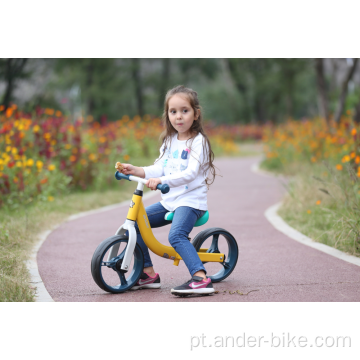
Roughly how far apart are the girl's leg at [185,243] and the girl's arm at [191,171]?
0.85ft

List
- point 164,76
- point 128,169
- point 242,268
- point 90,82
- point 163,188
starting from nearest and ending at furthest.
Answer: point 163,188 < point 128,169 < point 242,268 < point 90,82 < point 164,76

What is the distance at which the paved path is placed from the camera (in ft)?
13.2

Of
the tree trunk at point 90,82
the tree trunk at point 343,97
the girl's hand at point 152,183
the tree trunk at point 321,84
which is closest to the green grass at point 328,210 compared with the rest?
the girl's hand at point 152,183

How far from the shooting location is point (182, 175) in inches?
154

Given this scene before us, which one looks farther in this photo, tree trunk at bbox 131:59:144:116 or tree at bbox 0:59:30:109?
tree trunk at bbox 131:59:144:116

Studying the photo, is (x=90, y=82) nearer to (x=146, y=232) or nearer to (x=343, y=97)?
(x=343, y=97)

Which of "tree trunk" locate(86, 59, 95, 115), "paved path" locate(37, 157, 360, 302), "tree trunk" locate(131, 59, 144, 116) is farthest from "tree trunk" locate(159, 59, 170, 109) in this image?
"paved path" locate(37, 157, 360, 302)

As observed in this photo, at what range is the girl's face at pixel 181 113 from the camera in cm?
409

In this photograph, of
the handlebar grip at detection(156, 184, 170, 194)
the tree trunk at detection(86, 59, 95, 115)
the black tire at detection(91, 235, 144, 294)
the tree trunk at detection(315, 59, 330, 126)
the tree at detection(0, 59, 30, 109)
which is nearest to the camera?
the handlebar grip at detection(156, 184, 170, 194)

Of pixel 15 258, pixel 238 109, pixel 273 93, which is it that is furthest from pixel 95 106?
pixel 15 258

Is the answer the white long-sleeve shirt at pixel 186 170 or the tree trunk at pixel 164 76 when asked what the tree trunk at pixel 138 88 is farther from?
the white long-sleeve shirt at pixel 186 170

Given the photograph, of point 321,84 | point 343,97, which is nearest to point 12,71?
point 321,84

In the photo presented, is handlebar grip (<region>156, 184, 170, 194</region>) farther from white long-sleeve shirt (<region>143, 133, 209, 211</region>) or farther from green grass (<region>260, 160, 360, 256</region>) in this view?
green grass (<region>260, 160, 360, 256</region>)

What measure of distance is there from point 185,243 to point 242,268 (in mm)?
1123
